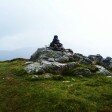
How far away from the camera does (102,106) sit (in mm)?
36250

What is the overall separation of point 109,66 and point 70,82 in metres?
18.4

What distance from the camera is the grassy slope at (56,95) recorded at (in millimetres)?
35406

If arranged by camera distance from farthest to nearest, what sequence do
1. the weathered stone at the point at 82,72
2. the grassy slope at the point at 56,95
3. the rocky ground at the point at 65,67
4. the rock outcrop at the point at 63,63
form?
1. the rock outcrop at the point at 63,63
2. the rocky ground at the point at 65,67
3. the weathered stone at the point at 82,72
4. the grassy slope at the point at 56,95

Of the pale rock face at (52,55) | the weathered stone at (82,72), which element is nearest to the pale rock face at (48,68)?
the weathered stone at (82,72)

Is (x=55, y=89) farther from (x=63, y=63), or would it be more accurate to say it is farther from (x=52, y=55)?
(x=52, y=55)

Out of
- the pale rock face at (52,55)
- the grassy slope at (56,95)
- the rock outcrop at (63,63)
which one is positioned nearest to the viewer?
the grassy slope at (56,95)

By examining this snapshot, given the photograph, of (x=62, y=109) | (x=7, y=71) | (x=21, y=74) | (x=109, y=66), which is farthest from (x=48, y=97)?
(x=109, y=66)

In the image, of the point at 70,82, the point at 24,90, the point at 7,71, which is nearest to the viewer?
the point at 24,90

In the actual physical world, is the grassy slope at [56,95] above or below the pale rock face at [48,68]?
below

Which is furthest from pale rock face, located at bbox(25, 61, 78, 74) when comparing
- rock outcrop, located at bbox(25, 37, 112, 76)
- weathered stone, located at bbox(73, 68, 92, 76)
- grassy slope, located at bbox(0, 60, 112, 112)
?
grassy slope, located at bbox(0, 60, 112, 112)

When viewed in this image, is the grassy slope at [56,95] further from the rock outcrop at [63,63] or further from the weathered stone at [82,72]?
the rock outcrop at [63,63]

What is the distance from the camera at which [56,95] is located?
37812 mm

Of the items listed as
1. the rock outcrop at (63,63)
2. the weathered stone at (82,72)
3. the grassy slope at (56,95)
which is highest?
the rock outcrop at (63,63)

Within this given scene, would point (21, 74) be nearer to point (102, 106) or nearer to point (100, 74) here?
point (100, 74)
